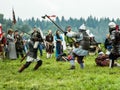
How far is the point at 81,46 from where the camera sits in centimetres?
1881

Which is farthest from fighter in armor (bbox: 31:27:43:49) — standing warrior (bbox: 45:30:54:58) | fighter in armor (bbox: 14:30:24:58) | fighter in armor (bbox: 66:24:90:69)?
standing warrior (bbox: 45:30:54:58)

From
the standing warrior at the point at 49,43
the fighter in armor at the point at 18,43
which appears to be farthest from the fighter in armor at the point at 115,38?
the standing warrior at the point at 49,43

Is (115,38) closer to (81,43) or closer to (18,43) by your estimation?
(81,43)

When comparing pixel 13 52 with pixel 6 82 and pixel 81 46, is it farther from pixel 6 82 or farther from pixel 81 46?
pixel 6 82

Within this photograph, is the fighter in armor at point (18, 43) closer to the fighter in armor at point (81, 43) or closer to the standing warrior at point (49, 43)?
the standing warrior at point (49, 43)

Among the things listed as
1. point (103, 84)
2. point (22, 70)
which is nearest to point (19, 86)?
point (103, 84)

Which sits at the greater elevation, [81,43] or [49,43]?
[81,43]

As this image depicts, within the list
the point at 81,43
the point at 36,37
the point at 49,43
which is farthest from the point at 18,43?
the point at 81,43

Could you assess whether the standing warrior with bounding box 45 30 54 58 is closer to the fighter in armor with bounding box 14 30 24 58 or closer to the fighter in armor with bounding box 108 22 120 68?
the fighter in armor with bounding box 14 30 24 58

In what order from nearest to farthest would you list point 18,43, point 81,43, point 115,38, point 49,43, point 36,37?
1. point 115,38
2. point 36,37
3. point 81,43
4. point 18,43
5. point 49,43

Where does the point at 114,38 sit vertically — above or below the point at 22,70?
above

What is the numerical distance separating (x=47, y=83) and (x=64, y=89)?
1572 mm

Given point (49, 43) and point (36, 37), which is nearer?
point (36, 37)

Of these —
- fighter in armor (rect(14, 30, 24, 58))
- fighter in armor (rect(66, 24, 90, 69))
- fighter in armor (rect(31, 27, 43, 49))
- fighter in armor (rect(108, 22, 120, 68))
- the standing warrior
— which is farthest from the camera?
the standing warrior
